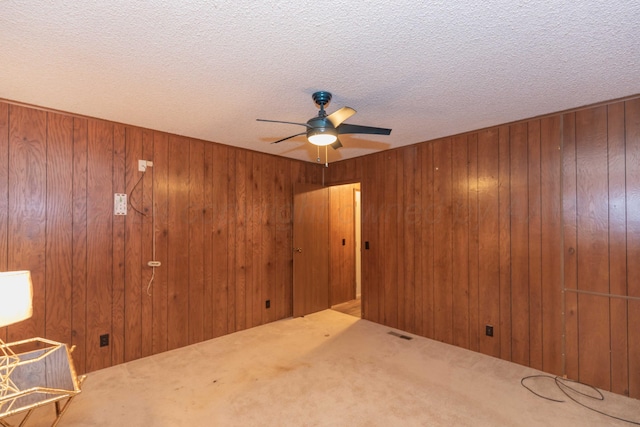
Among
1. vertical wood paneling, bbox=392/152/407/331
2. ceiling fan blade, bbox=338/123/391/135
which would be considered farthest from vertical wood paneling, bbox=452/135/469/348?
ceiling fan blade, bbox=338/123/391/135

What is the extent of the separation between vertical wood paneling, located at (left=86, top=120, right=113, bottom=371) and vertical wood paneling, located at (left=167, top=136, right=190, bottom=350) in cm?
56

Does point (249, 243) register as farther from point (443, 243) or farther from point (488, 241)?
point (488, 241)

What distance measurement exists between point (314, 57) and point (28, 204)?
2.72m

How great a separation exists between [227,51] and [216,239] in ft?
8.16

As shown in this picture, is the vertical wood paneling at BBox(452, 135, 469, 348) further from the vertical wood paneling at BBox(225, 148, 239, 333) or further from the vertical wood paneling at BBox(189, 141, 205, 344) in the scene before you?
the vertical wood paneling at BBox(189, 141, 205, 344)

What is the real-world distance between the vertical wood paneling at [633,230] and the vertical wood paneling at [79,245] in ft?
15.5

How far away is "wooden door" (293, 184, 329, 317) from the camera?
4.57m

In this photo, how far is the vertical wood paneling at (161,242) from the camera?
10.9 feet

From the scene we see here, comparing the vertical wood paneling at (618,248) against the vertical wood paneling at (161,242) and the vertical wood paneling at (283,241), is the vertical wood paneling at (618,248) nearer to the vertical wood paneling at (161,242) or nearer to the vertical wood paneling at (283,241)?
the vertical wood paneling at (283,241)

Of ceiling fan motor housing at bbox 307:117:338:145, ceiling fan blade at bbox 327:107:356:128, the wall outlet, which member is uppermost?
ceiling fan blade at bbox 327:107:356:128

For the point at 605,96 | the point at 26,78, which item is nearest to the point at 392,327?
the point at 605,96

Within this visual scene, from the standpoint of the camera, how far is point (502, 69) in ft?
6.66

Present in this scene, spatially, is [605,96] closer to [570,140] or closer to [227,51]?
[570,140]

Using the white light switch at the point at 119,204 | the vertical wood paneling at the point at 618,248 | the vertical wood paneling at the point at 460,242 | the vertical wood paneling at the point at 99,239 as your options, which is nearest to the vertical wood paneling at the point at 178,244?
the white light switch at the point at 119,204
